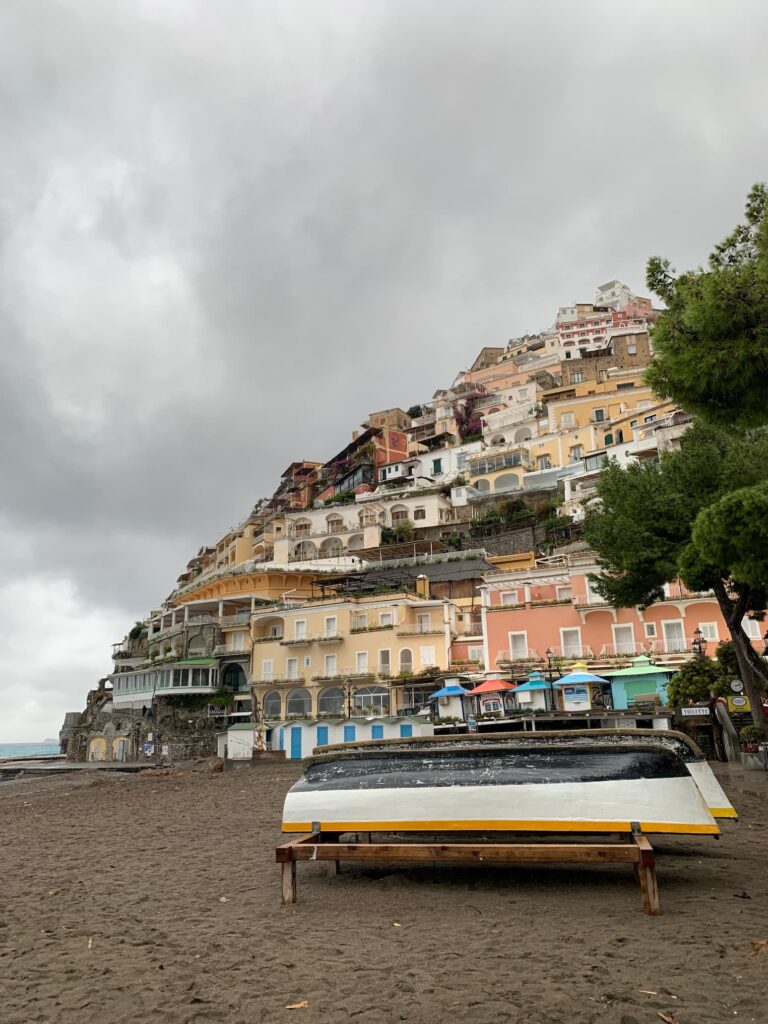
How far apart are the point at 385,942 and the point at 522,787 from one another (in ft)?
6.39

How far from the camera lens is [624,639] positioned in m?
32.1

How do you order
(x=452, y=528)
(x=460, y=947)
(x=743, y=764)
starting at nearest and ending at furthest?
1. (x=460, y=947)
2. (x=743, y=764)
3. (x=452, y=528)

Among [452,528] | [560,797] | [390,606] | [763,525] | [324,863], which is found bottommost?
[324,863]

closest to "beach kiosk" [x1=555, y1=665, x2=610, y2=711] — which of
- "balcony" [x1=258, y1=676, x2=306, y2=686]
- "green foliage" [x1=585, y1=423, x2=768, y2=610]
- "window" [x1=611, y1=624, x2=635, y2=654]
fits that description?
"window" [x1=611, y1=624, x2=635, y2=654]

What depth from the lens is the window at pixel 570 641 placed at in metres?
32.6

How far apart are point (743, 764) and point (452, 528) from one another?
43757 mm

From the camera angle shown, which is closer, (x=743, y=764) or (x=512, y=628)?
(x=743, y=764)

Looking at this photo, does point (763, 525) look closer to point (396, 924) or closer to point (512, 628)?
point (396, 924)

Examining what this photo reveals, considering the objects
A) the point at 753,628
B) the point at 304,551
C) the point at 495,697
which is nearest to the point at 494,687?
the point at 495,697

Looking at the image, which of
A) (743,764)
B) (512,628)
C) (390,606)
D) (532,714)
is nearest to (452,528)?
(390,606)

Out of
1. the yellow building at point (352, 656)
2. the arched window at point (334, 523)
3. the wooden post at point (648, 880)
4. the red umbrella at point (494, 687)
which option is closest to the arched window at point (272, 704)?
the yellow building at point (352, 656)

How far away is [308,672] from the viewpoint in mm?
41094

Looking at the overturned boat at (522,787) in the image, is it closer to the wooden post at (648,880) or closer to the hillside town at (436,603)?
the wooden post at (648,880)

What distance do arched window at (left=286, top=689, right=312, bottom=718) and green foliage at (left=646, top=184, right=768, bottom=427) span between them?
1390 inches
